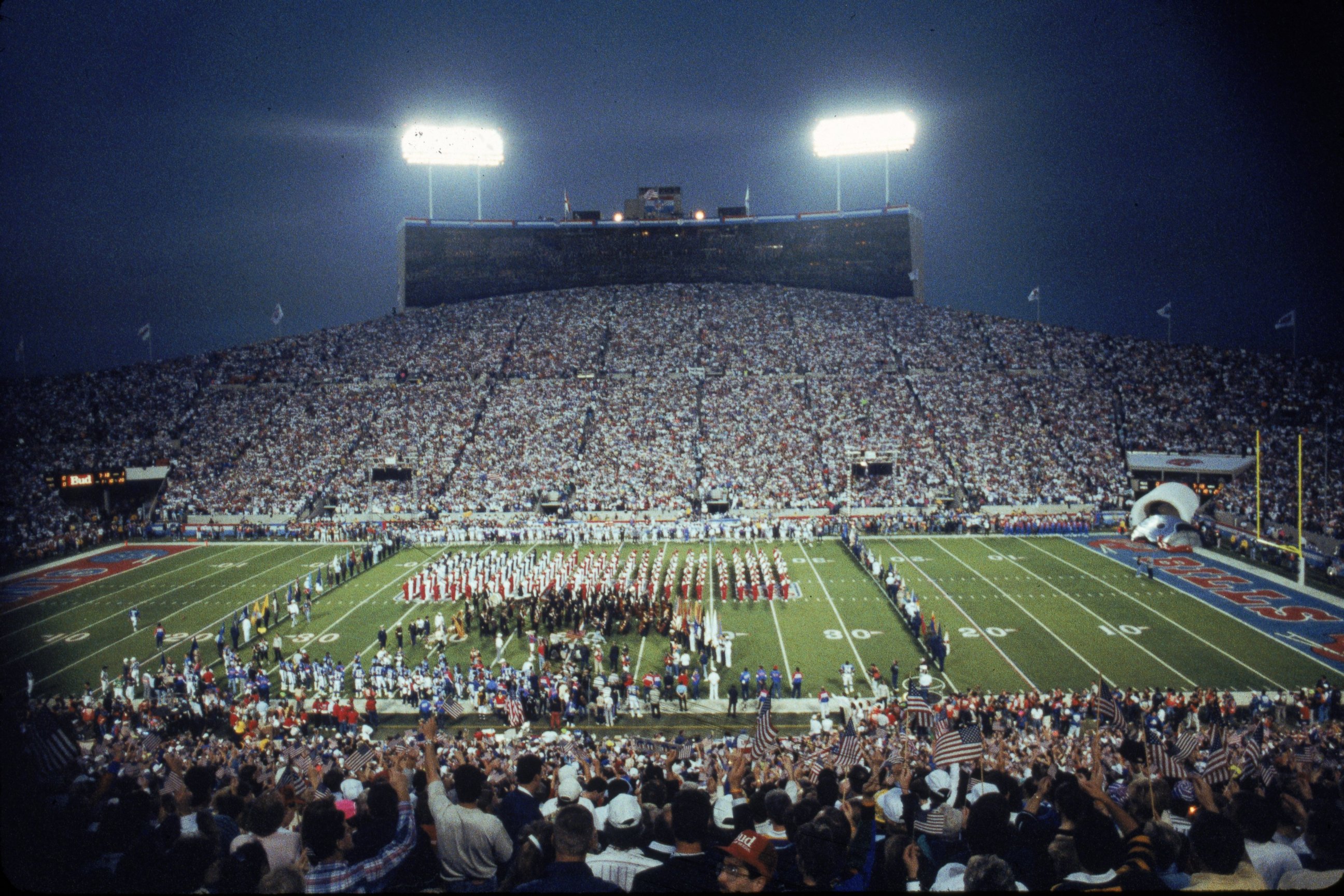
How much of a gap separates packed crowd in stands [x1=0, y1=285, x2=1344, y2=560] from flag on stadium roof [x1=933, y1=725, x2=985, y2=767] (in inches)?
1109

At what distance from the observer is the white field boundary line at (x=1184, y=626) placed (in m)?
15.4

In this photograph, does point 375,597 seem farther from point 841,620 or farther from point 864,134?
point 864,134

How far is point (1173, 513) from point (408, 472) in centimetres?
3409

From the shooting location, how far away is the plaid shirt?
10.9 feet

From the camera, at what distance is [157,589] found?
24.5 metres

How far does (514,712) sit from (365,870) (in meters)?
10.6

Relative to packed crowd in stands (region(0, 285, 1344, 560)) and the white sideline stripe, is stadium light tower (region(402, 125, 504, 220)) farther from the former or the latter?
the white sideline stripe

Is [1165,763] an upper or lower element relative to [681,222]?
lower

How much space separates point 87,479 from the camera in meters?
34.3

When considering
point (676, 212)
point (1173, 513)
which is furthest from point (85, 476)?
point (1173, 513)

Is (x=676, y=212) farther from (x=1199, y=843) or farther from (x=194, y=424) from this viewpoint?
(x=1199, y=843)

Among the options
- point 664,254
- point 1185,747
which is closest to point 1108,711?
point 1185,747

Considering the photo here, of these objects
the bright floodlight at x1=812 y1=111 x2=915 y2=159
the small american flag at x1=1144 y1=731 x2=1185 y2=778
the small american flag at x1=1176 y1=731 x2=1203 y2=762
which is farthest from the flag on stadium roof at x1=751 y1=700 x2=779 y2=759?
the bright floodlight at x1=812 y1=111 x2=915 y2=159

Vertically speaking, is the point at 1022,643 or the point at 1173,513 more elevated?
the point at 1173,513
